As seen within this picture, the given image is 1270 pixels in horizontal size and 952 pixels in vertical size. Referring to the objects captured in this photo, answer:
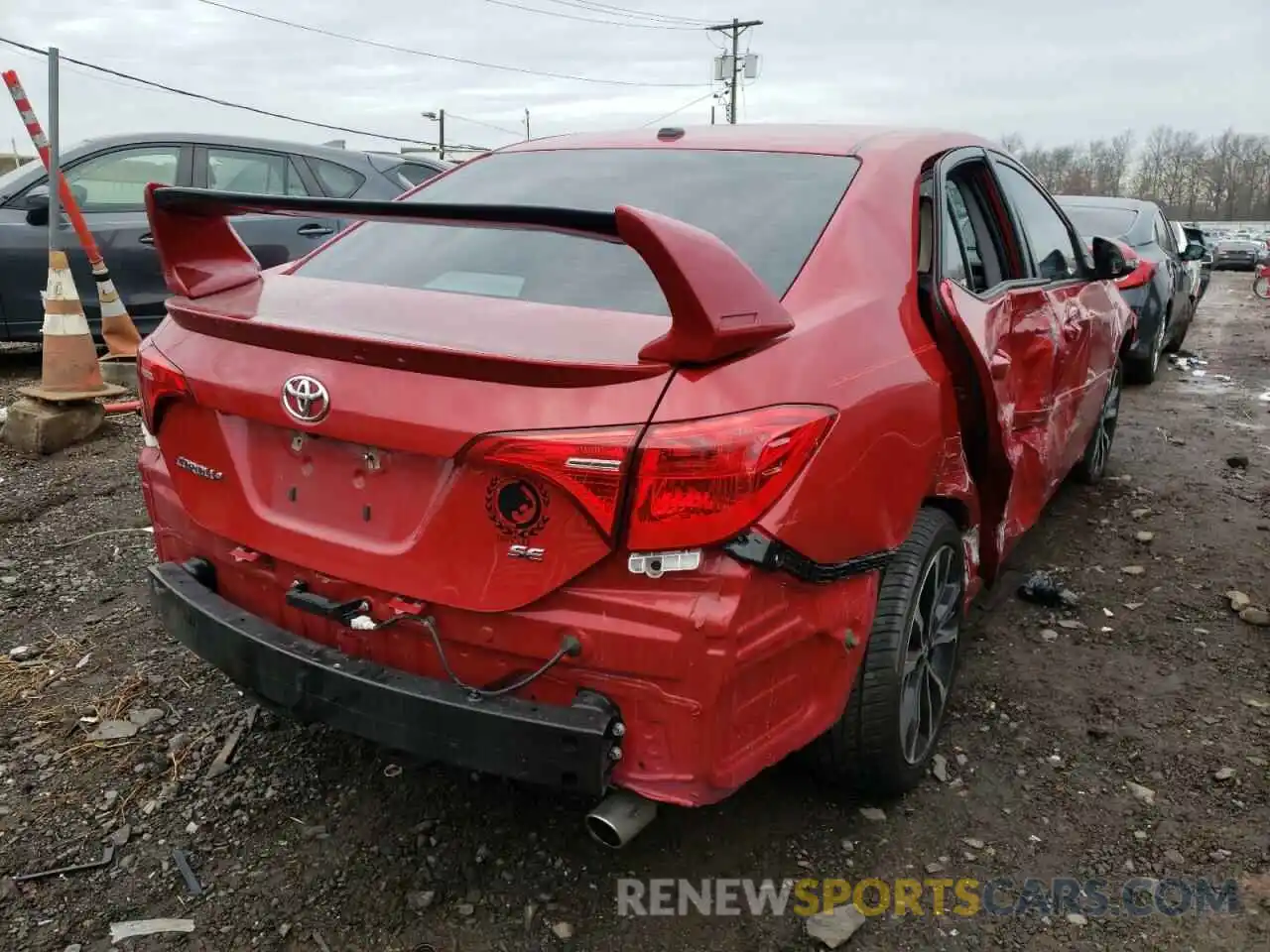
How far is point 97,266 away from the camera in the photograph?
20.9 feet

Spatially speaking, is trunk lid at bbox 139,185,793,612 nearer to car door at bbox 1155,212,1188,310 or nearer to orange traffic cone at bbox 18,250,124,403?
orange traffic cone at bbox 18,250,124,403

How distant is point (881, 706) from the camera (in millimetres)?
2270

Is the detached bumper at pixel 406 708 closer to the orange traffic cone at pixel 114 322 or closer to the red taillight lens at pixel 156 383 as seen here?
the red taillight lens at pixel 156 383

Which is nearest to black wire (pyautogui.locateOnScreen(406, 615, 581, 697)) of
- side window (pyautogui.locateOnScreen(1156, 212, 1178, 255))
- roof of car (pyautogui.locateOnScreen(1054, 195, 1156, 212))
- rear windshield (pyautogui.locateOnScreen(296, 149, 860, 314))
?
rear windshield (pyautogui.locateOnScreen(296, 149, 860, 314))

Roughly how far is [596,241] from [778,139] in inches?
30.2

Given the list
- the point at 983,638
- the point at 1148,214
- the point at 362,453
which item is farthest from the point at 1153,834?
the point at 1148,214

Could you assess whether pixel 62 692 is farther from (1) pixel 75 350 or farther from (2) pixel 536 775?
(1) pixel 75 350

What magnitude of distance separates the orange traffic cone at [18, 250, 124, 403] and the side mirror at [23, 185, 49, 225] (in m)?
1.20

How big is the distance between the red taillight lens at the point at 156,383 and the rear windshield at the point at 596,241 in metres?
Result: 0.46

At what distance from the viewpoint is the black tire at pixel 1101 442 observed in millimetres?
5062

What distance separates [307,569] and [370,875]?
0.73 metres

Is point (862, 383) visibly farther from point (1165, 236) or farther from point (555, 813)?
point (1165, 236)

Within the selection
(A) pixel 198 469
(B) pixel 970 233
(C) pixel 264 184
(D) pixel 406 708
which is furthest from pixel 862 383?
(C) pixel 264 184

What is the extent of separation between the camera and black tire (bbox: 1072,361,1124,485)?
5.06m
